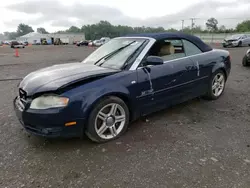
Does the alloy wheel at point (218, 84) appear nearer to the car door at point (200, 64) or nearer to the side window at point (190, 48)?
the car door at point (200, 64)

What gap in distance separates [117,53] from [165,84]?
97 centimetres

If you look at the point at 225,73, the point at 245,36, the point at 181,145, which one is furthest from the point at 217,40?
the point at 181,145

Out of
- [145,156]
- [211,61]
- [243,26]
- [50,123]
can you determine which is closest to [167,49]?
[211,61]

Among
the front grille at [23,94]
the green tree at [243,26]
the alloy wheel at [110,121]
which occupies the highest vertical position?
the green tree at [243,26]

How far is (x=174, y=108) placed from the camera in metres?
4.17

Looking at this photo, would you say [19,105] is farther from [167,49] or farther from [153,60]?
[167,49]

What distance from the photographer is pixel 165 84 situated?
3.39m

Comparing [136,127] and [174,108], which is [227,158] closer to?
[136,127]

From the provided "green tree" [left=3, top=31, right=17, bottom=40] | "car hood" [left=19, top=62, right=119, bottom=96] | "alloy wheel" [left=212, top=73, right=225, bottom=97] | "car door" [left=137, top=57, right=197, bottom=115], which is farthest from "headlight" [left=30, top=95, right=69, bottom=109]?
"green tree" [left=3, top=31, right=17, bottom=40]

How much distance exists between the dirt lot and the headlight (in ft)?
2.14

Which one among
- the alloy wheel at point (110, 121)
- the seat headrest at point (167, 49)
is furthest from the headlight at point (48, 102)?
the seat headrest at point (167, 49)

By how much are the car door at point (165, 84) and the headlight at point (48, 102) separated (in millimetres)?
1141

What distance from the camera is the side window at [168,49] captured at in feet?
11.3

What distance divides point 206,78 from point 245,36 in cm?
2384
